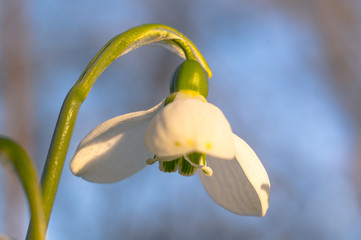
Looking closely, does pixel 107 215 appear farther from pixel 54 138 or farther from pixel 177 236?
pixel 54 138

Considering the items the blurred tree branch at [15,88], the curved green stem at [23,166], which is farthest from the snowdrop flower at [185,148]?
the blurred tree branch at [15,88]

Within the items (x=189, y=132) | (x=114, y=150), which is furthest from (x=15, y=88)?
(x=189, y=132)

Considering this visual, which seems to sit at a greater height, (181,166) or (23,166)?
(181,166)

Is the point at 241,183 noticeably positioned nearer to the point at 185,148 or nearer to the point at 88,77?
the point at 185,148

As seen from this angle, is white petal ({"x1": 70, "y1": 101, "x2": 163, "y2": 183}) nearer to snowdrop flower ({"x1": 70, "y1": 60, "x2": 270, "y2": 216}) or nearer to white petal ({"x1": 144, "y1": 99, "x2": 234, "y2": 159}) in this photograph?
snowdrop flower ({"x1": 70, "y1": 60, "x2": 270, "y2": 216})

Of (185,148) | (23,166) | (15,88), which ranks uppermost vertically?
(15,88)

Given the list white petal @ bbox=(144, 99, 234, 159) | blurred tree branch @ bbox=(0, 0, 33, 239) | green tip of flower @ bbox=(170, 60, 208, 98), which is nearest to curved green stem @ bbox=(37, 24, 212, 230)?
green tip of flower @ bbox=(170, 60, 208, 98)

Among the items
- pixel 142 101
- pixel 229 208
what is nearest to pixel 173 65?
pixel 142 101
